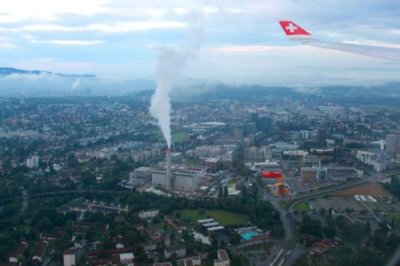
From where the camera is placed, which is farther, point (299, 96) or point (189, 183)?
point (299, 96)

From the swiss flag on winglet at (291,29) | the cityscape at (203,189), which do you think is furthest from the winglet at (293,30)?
the cityscape at (203,189)

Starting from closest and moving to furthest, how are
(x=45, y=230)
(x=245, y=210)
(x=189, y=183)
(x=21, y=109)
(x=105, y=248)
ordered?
(x=105, y=248) < (x=45, y=230) < (x=245, y=210) < (x=189, y=183) < (x=21, y=109)

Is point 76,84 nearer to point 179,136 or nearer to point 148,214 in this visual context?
point 179,136

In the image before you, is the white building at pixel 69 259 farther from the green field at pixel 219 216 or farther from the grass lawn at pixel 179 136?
the grass lawn at pixel 179 136

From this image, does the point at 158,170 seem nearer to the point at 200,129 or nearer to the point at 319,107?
the point at 200,129

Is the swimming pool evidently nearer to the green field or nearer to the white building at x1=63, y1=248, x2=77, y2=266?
the green field

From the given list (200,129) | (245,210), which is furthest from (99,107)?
(245,210)

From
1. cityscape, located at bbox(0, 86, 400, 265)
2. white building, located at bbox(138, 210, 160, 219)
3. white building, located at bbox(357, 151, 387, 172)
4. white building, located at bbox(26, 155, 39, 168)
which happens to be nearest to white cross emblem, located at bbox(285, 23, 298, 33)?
cityscape, located at bbox(0, 86, 400, 265)

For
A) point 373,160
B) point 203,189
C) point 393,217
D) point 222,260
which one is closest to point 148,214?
point 203,189
